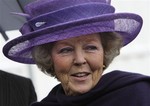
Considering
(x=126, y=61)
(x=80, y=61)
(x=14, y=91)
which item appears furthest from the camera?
(x=126, y=61)

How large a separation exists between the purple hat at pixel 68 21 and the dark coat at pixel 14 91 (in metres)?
0.71

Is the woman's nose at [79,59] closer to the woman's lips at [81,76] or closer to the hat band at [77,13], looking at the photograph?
the woman's lips at [81,76]

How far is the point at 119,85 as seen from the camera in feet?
9.19

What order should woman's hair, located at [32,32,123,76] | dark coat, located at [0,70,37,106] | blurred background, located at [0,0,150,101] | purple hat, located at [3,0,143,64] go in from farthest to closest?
blurred background, located at [0,0,150,101], dark coat, located at [0,70,37,106], woman's hair, located at [32,32,123,76], purple hat, located at [3,0,143,64]

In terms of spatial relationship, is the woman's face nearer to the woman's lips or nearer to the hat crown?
the woman's lips

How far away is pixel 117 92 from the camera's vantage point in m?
2.80

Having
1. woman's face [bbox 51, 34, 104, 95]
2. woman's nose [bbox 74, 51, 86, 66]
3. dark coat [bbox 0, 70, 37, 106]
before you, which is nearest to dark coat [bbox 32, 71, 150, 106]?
woman's face [bbox 51, 34, 104, 95]

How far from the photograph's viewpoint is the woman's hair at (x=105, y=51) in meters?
2.89

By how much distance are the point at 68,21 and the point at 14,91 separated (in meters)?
1.09

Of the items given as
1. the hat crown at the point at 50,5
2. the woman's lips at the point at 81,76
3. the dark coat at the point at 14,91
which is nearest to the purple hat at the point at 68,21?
the hat crown at the point at 50,5

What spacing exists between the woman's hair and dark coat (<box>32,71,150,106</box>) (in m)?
0.13

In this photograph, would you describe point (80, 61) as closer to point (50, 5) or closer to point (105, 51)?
point (105, 51)

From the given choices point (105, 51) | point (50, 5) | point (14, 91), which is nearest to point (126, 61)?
point (14, 91)

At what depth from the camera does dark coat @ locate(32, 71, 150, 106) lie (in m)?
2.75
